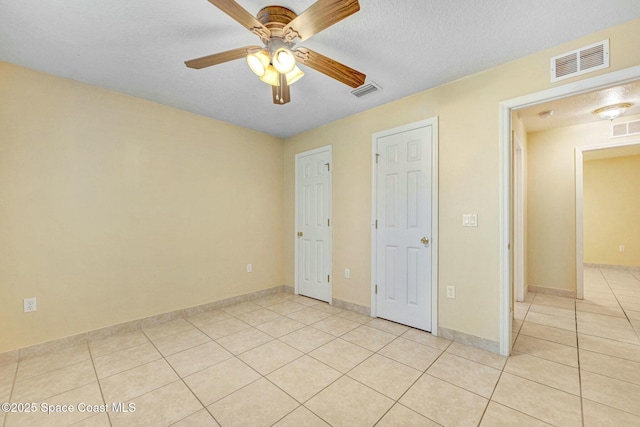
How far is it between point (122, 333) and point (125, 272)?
0.62 meters

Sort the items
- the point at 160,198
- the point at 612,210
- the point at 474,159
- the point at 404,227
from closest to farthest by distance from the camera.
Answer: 1. the point at 474,159
2. the point at 404,227
3. the point at 160,198
4. the point at 612,210

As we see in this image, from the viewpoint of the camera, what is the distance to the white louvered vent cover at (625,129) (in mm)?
3364

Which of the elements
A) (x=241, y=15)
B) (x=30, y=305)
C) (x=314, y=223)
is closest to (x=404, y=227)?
(x=314, y=223)

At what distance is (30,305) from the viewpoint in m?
2.22

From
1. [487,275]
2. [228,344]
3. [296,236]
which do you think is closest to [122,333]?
[228,344]

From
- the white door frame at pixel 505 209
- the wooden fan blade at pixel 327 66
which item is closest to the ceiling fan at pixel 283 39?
the wooden fan blade at pixel 327 66

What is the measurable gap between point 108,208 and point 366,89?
9.60ft

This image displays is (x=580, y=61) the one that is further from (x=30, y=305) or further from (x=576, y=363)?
(x=30, y=305)

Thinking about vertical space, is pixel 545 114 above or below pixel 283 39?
above

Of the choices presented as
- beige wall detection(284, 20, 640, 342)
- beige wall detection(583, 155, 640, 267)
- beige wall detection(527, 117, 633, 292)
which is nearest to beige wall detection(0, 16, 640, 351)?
beige wall detection(284, 20, 640, 342)

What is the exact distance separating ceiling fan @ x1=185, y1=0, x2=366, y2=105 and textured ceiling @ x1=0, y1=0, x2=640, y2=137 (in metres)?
0.12

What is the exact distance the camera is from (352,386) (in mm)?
1826

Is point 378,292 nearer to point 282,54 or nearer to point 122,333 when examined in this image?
point 282,54

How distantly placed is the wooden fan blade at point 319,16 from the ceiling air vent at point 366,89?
1222 mm
